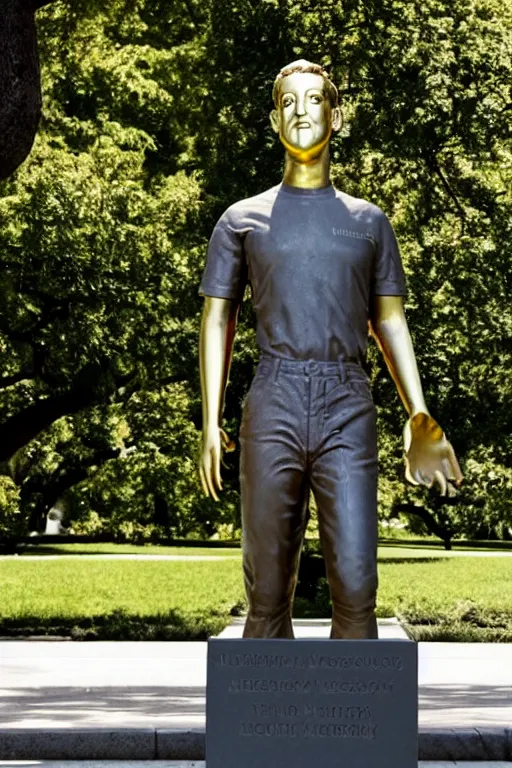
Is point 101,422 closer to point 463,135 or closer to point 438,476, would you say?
point 463,135

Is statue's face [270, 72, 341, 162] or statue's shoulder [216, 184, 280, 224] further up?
statue's face [270, 72, 341, 162]

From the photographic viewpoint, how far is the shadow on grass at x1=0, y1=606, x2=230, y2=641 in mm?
22531

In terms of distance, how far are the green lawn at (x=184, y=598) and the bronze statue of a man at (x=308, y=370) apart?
45.5ft

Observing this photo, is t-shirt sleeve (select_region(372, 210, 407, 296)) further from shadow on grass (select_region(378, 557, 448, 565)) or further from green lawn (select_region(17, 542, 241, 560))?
green lawn (select_region(17, 542, 241, 560))

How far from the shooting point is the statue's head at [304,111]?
28.1 feet

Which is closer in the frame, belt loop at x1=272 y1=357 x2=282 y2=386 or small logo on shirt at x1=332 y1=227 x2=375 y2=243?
belt loop at x1=272 y1=357 x2=282 y2=386

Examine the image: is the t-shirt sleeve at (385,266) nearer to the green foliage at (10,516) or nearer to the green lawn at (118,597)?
the green lawn at (118,597)

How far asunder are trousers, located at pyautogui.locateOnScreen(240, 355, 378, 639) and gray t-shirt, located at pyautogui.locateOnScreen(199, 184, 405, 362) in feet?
0.47

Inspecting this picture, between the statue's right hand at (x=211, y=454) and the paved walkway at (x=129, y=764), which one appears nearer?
the statue's right hand at (x=211, y=454)

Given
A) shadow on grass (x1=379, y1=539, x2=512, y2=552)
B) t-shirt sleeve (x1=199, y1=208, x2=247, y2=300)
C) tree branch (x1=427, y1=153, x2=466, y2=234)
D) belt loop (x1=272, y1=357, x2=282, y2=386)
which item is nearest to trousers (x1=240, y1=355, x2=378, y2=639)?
belt loop (x1=272, y1=357, x2=282, y2=386)

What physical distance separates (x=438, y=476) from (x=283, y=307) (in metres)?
1.04

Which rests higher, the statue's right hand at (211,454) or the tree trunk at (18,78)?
the tree trunk at (18,78)

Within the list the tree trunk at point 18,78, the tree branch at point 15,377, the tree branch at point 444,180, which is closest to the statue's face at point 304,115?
the tree trunk at point 18,78

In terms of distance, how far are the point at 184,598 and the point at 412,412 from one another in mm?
21547
